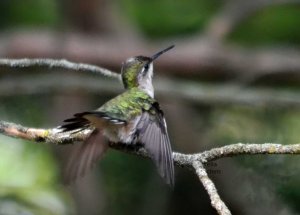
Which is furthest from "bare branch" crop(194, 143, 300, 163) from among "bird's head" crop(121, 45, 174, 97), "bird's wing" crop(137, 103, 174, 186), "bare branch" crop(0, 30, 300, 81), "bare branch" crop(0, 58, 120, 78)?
"bare branch" crop(0, 30, 300, 81)

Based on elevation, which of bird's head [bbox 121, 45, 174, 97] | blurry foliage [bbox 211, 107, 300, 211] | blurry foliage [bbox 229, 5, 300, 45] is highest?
blurry foliage [bbox 229, 5, 300, 45]

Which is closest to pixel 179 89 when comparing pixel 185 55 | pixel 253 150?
pixel 185 55

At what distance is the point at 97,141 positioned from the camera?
2977 millimetres

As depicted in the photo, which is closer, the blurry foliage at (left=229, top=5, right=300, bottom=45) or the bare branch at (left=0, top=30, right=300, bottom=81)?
the bare branch at (left=0, top=30, right=300, bottom=81)

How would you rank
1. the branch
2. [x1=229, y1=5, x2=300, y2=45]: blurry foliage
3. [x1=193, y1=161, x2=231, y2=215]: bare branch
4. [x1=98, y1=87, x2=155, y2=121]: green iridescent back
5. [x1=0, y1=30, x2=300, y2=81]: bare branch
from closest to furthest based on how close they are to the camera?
1. [x1=193, y1=161, x2=231, y2=215]: bare branch
2. the branch
3. [x1=98, y1=87, x2=155, y2=121]: green iridescent back
4. [x1=0, y1=30, x2=300, y2=81]: bare branch
5. [x1=229, y1=5, x2=300, y2=45]: blurry foliage

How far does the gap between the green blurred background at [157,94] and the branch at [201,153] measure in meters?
1.16

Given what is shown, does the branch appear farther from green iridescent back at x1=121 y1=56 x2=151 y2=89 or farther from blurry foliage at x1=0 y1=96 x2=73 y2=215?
blurry foliage at x1=0 y1=96 x2=73 y2=215

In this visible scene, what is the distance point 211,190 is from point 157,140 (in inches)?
24.6

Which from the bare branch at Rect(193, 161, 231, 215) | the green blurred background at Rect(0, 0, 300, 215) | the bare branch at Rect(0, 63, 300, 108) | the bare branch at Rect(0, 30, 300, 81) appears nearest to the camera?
the bare branch at Rect(193, 161, 231, 215)

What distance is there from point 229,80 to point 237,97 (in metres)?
0.70

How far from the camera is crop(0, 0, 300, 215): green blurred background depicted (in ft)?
15.5

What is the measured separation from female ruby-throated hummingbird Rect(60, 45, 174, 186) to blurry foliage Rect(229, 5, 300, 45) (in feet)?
8.00

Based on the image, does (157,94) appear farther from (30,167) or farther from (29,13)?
(29,13)

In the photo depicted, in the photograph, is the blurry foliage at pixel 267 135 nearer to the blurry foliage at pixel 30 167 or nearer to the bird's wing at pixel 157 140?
the bird's wing at pixel 157 140
